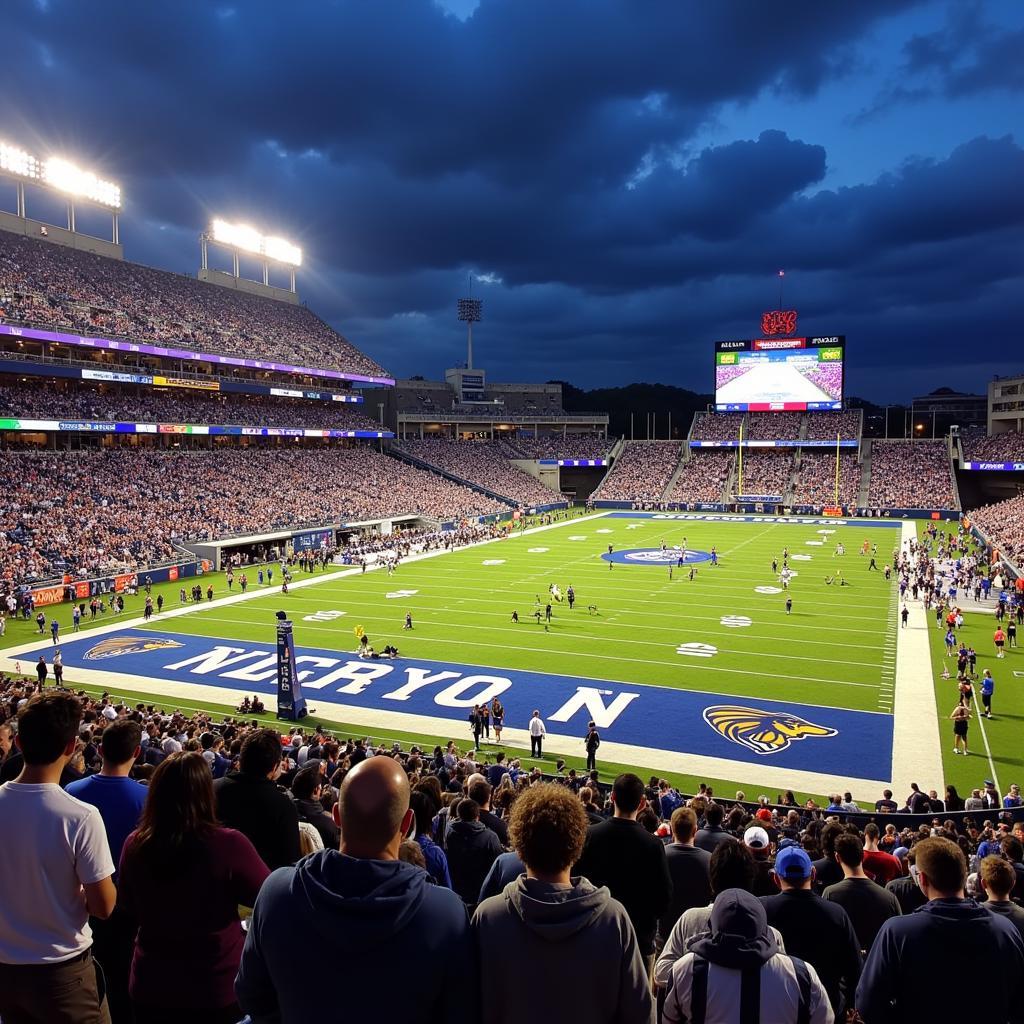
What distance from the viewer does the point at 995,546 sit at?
142 feet

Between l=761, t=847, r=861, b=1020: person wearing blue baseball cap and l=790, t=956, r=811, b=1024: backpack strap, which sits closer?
l=790, t=956, r=811, b=1024: backpack strap

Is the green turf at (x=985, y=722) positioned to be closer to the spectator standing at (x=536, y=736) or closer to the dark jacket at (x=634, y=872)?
the spectator standing at (x=536, y=736)

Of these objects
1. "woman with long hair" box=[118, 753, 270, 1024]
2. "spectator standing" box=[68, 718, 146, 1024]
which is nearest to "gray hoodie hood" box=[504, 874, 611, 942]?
"woman with long hair" box=[118, 753, 270, 1024]

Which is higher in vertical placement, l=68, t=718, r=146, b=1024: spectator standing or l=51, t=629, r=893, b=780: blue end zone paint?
l=68, t=718, r=146, b=1024: spectator standing

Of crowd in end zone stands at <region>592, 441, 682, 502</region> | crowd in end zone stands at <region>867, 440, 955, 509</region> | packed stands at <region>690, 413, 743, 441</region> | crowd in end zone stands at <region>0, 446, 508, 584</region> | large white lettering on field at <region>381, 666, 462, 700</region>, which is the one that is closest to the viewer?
large white lettering on field at <region>381, 666, 462, 700</region>

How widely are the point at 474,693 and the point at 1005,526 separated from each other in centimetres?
4096

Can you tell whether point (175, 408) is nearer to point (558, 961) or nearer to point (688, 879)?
point (688, 879)

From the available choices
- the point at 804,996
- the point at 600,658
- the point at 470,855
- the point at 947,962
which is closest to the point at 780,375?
the point at 600,658

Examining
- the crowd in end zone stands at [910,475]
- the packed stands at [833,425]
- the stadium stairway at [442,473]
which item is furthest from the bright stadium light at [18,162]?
the packed stands at [833,425]

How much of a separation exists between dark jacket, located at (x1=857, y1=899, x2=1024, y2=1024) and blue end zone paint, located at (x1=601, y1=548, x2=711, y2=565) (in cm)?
4155

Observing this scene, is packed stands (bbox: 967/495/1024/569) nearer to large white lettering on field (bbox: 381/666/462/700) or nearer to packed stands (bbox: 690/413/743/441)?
large white lettering on field (bbox: 381/666/462/700)

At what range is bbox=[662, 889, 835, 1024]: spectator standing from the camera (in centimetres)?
284

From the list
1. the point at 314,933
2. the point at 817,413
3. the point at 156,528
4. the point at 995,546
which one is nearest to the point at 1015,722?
the point at 314,933

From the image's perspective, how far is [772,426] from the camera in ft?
287
